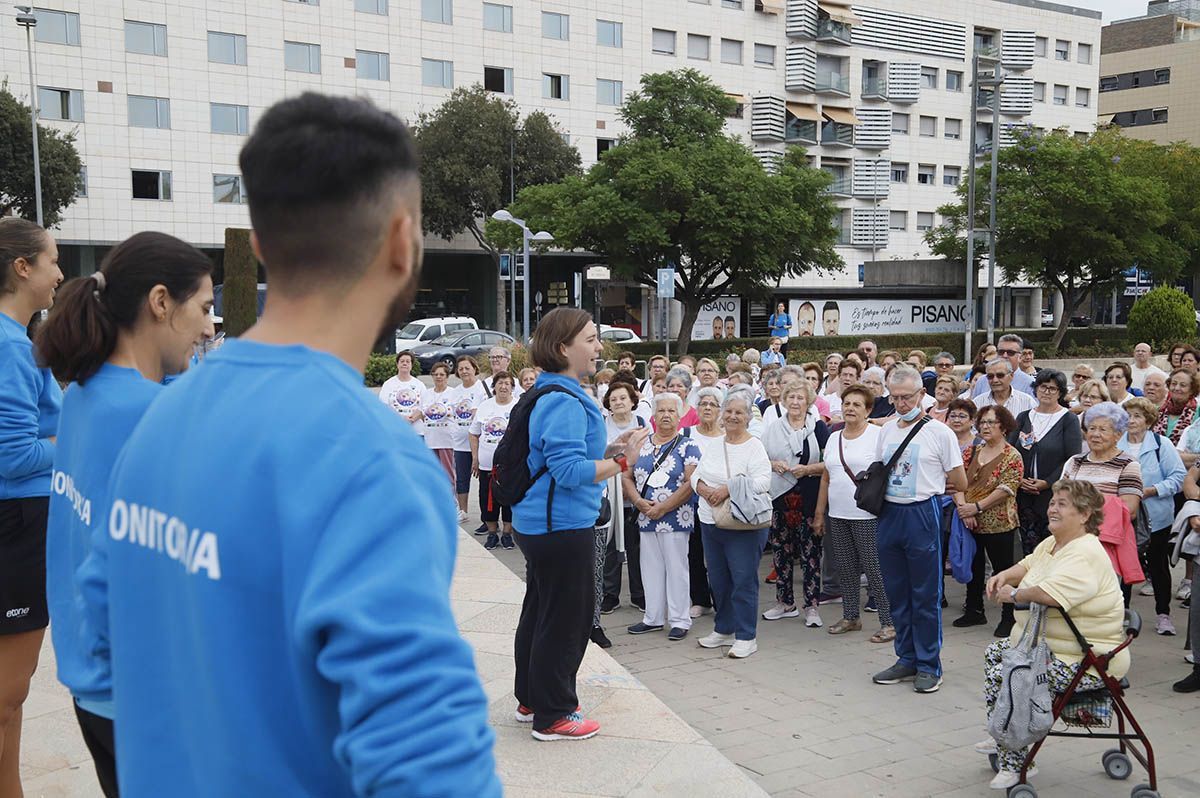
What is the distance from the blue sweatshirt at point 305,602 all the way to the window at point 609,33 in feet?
180

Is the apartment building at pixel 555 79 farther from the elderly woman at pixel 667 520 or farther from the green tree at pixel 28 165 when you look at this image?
the elderly woman at pixel 667 520

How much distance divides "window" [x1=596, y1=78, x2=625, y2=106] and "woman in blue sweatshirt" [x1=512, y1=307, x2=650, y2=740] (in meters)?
50.1

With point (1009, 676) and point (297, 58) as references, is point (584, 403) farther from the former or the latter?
point (297, 58)

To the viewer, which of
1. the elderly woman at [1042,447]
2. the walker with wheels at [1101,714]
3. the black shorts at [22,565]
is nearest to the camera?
the black shorts at [22,565]

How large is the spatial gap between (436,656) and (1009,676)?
4719 millimetres

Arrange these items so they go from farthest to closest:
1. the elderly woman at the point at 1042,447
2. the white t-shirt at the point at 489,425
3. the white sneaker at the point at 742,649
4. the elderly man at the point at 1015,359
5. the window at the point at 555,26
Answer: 1. the window at the point at 555,26
2. the white t-shirt at the point at 489,425
3. the elderly man at the point at 1015,359
4. the elderly woman at the point at 1042,447
5. the white sneaker at the point at 742,649

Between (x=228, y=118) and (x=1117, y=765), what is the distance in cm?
4570

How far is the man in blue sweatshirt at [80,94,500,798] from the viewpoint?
4.33 feet

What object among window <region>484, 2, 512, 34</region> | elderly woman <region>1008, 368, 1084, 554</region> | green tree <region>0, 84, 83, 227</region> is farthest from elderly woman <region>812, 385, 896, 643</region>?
window <region>484, 2, 512, 34</region>

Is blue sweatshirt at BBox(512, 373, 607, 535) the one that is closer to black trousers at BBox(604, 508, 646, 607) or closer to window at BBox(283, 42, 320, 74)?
black trousers at BBox(604, 508, 646, 607)

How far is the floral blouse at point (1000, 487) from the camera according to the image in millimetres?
8914

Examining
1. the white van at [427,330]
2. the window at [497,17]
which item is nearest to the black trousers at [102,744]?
the white van at [427,330]

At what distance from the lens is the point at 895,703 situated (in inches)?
284

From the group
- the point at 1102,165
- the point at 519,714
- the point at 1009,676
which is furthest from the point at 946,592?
the point at 1102,165
